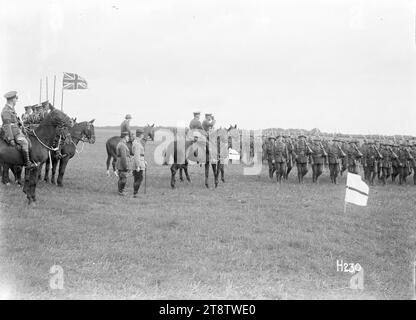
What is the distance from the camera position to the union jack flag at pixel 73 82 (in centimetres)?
1767

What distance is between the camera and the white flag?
10.8 metres

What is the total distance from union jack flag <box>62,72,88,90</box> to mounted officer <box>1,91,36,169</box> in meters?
7.17

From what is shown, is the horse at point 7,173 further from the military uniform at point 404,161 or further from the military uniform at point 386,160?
the military uniform at point 404,161

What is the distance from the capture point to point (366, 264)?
8.29 metres

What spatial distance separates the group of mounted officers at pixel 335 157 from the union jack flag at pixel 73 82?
26.8 ft

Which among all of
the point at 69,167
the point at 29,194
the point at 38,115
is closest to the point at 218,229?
the point at 29,194

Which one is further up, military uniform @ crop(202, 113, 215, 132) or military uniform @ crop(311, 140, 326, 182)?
military uniform @ crop(202, 113, 215, 132)

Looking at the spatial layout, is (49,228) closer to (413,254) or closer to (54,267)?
(54,267)

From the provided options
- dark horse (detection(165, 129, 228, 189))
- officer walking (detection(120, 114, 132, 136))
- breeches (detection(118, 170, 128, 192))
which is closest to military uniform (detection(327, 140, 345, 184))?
dark horse (detection(165, 129, 228, 189))

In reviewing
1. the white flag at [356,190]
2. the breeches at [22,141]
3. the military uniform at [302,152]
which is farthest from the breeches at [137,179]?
the military uniform at [302,152]

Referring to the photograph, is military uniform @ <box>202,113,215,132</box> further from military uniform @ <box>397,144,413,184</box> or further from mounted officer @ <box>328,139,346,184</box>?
military uniform @ <box>397,144,413,184</box>

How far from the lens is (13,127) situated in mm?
10570

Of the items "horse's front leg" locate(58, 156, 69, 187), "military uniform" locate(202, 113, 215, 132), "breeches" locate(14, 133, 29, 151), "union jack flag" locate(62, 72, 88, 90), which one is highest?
"union jack flag" locate(62, 72, 88, 90)

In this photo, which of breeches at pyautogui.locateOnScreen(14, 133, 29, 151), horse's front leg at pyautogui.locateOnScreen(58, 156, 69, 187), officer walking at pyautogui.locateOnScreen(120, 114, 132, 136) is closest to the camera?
breeches at pyautogui.locateOnScreen(14, 133, 29, 151)
